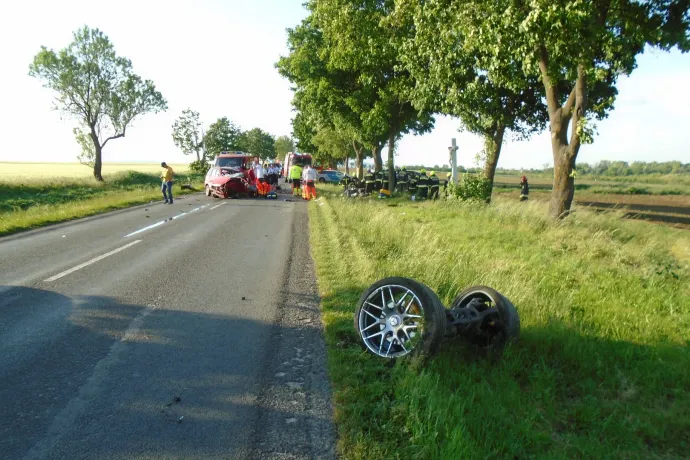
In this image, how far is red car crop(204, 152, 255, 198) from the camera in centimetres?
2766

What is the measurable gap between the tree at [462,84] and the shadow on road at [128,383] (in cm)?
1183

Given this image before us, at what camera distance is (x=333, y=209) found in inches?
789

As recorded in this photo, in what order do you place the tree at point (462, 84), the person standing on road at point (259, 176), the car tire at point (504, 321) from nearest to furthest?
the car tire at point (504, 321), the tree at point (462, 84), the person standing on road at point (259, 176)

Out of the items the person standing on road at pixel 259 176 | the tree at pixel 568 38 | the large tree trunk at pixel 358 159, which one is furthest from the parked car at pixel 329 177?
the tree at pixel 568 38

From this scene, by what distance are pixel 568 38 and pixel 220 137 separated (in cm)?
6579

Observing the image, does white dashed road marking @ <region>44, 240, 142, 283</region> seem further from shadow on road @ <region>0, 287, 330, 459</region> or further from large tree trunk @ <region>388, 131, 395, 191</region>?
large tree trunk @ <region>388, 131, 395, 191</region>

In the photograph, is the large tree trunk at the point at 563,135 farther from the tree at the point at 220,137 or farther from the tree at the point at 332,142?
the tree at the point at 220,137

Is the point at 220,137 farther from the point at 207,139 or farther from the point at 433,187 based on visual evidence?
the point at 433,187

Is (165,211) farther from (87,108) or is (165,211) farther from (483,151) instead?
(87,108)

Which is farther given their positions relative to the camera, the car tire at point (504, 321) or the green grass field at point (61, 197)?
the green grass field at point (61, 197)

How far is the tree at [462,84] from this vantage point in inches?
621

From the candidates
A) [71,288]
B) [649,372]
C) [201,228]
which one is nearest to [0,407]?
[71,288]

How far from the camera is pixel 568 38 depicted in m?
11.9

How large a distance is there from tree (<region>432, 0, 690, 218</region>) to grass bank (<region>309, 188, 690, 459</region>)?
5.06 meters
